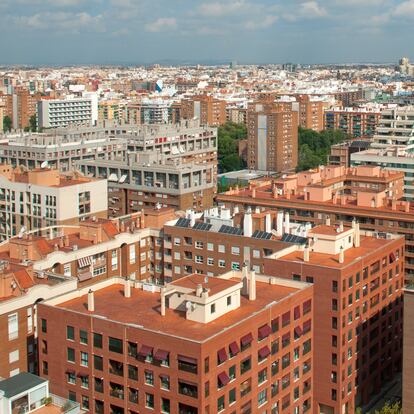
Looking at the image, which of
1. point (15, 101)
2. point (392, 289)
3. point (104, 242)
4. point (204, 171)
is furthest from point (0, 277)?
point (15, 101)

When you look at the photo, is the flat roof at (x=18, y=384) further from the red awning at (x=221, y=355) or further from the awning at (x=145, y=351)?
the red awning at (x=221, y=355)

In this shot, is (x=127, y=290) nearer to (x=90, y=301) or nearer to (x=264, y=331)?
(x=90, y=301)

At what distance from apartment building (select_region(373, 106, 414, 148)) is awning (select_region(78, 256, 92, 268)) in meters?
42.7

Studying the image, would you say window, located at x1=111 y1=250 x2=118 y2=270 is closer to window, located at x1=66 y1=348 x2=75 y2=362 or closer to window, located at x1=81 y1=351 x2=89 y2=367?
window, located at x1=66 y1=348 x2=75 y2=362

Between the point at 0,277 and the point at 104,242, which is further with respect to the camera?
the point at 104,242

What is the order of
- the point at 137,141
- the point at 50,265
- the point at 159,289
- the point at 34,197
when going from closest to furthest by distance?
the point at 159,289
the point at 50,265
the point at 34,197
the point at 137,141

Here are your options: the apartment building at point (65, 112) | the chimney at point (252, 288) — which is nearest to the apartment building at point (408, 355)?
the chimney at point (252, 288)

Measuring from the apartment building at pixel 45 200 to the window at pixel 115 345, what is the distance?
20.9 meters

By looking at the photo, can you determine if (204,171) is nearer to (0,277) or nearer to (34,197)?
(34,197)

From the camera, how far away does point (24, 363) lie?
27.8 metres

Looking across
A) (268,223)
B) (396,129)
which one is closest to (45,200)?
(268,223)

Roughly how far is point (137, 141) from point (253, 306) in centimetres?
5291

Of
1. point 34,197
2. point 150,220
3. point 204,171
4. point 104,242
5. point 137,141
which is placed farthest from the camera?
point 137,141

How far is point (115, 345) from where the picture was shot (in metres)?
24.2
